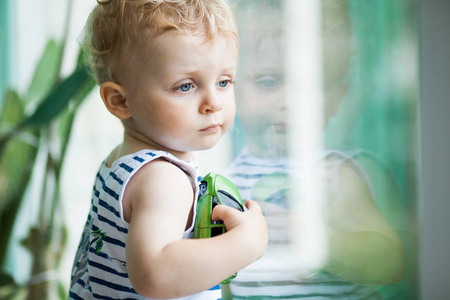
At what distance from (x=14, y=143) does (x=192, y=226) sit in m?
0.62

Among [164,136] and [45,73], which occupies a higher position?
[45,73]

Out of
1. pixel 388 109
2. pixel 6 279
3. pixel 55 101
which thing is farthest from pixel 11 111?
pixel 388 109

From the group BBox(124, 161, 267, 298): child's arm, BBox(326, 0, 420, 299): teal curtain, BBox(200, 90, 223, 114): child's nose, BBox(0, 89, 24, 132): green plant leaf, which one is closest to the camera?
BBox(124, 161, 267, 298): child's arm

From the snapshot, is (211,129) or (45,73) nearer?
(211,129)

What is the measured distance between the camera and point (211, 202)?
52 cm

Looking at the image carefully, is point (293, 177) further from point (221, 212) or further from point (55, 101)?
point (55, 101)

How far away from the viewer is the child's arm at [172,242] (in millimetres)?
434

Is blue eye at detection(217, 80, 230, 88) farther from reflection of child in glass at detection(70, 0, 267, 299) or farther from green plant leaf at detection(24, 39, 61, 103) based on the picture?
green plant leaf at detection(24, 39, 61, 103)

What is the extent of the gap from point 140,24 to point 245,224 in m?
0.26

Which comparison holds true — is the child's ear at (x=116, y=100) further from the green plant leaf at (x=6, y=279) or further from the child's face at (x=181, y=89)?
the green plant leaf at (x=6, y=279)

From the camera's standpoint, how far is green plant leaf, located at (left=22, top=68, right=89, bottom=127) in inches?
38.5

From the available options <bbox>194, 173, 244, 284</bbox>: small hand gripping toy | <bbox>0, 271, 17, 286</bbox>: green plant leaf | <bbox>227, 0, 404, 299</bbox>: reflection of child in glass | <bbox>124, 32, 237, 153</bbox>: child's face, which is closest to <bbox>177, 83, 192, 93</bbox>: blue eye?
<bbox>124, 32, 237, 153</bbox>: child's face

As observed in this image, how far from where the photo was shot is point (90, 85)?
0.99 m

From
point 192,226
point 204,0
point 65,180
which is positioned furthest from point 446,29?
point 65,180
